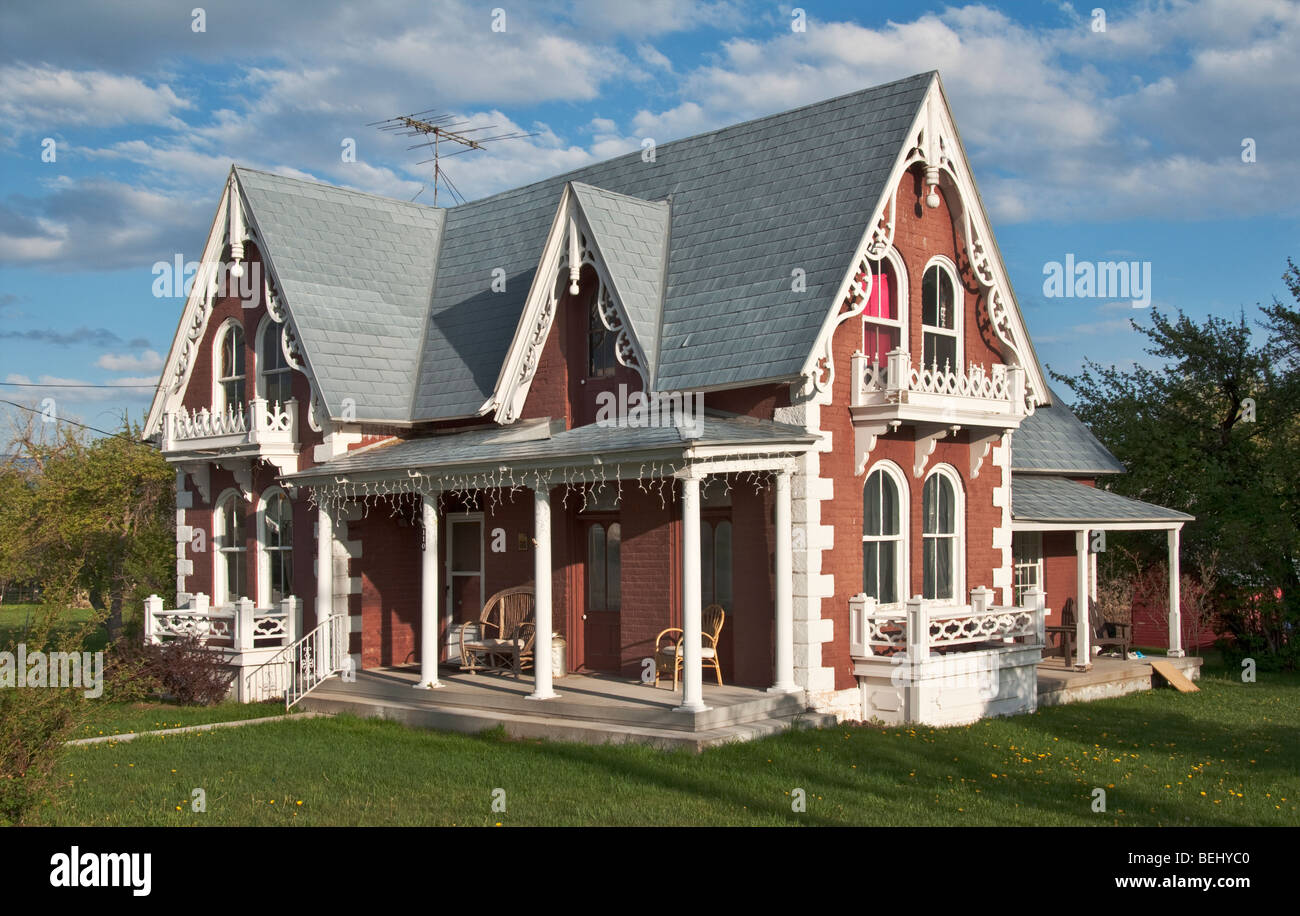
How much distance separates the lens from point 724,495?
54.7ft

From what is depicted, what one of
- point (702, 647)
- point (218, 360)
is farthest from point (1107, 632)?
point (218, 360)

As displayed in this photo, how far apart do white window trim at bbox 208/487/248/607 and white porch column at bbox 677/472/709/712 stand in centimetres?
1072

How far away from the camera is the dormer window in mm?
18203

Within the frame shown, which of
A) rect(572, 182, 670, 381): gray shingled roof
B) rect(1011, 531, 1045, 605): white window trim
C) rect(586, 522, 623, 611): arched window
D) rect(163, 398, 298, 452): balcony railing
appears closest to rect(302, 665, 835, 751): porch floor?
rect(586, 522, 623, 611): arched window

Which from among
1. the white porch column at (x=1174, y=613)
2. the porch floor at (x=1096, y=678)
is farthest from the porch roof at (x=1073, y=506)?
the porch floor at (x=1096, y=678)

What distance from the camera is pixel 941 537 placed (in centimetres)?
1808

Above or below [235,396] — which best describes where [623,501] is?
below

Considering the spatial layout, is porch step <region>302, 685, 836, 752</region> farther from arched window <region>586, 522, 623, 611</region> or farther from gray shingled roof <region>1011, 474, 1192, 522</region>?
gray shingled roof <region>1011, 474, 1192, 522</region>

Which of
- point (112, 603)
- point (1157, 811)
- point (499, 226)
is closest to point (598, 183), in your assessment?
point (499, 226)

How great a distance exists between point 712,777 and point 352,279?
1261cm

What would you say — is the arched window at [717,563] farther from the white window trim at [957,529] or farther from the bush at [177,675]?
the bush at [177,675]

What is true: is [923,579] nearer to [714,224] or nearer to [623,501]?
[623,501]
